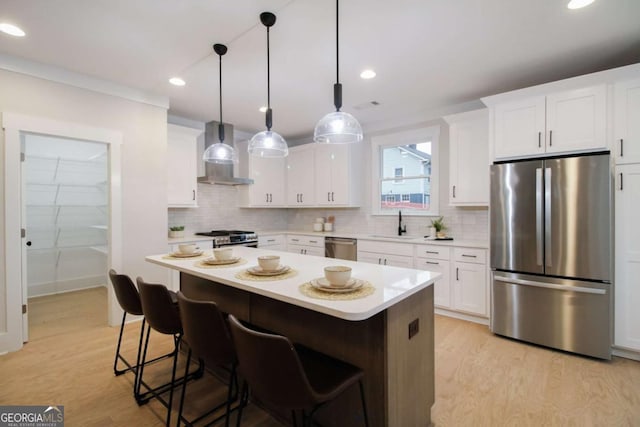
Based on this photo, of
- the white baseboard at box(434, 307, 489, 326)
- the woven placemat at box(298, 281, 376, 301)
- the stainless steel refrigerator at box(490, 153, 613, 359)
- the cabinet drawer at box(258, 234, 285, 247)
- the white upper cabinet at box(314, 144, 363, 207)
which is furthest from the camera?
the cabinet drawer at box(258, 234, 285, 247)

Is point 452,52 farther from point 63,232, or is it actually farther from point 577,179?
point 63,232

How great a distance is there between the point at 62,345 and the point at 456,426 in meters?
3.52

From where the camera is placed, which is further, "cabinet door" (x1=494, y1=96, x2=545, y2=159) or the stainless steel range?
the stainless steel range


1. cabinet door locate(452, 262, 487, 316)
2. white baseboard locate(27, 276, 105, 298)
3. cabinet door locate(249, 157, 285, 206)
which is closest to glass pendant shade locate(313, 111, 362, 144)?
cabinet door locate(452, 262, 487, 316)

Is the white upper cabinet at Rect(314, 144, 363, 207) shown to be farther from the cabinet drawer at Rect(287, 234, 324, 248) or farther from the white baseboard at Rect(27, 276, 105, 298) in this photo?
the white baseboard at Rect(27, 276, 105, 298)

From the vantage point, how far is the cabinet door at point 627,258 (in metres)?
2.60

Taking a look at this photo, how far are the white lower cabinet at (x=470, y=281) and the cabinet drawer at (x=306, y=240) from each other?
2049 mm

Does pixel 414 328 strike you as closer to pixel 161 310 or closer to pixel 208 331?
pixel 208 331

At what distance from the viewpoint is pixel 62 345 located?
2992 mm

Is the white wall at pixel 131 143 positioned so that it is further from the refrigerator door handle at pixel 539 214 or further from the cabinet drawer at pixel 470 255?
the refrigerator door handle at pixel 539 214

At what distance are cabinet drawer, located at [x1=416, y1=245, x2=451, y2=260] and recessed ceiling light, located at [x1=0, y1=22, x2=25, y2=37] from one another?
4271 mm

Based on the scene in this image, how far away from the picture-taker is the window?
436 centimetres

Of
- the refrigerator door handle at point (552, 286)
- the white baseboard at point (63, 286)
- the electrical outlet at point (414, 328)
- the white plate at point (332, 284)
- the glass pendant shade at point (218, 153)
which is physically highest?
the glass pendant shade at point (218, 153)

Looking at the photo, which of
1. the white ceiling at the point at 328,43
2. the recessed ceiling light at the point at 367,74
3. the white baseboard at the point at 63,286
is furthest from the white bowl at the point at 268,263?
the white baseboard at the point at 63,286
